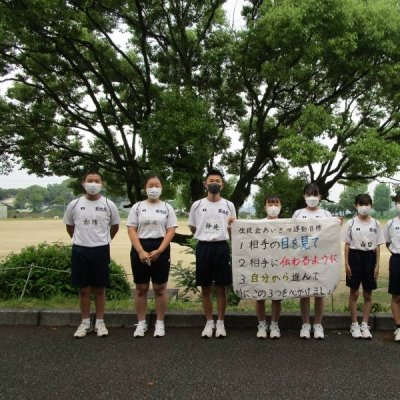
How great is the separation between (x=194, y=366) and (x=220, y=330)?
873mm

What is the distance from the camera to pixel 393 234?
4523 mm

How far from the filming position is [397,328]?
177 inches

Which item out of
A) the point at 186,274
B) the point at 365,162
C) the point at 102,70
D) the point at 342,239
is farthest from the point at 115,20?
the point at 342,239

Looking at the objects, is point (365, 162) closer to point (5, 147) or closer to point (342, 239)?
point (342, 239)

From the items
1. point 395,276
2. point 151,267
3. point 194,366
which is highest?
point 151,267

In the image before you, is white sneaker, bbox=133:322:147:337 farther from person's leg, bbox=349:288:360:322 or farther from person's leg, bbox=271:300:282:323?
person's leg, bbox=349:288:360:322

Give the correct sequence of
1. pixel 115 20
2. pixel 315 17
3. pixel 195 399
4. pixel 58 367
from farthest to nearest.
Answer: pixel 115 20 < pixel 315 17 < pixel 58 367 < pixel 195 399

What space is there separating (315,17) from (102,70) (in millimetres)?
6804

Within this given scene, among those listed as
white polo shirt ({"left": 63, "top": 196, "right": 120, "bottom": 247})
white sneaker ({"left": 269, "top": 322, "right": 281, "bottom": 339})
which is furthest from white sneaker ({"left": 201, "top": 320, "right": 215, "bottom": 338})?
white polo shirt ({"left": 63, "top": 196, "right": 120, "bottom": 247})

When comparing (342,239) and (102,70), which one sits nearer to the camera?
(342,239)

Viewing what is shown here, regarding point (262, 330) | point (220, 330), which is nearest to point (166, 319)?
point (220, 330)

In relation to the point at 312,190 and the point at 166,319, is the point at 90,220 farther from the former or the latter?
the point at 312,190

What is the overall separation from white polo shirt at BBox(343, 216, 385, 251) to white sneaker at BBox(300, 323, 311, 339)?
0.99 meters

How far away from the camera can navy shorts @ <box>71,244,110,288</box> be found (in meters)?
4.53
